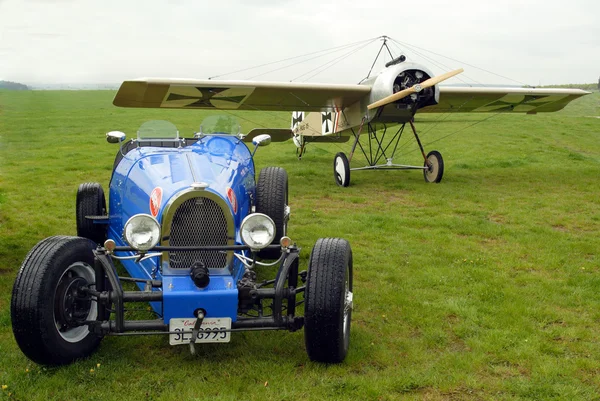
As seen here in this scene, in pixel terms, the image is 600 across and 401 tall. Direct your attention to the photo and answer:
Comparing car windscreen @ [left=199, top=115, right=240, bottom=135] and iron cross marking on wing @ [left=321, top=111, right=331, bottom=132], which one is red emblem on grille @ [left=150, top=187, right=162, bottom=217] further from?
iron cross marking on wing @ [left=321, top=111, right=331, bottom=132]

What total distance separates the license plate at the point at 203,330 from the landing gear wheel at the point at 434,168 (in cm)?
998

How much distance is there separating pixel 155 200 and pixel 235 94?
8790 millimetres

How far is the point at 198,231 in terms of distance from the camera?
14.3ft

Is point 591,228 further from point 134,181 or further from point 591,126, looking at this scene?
point 591,126

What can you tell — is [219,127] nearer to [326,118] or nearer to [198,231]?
[198,231]

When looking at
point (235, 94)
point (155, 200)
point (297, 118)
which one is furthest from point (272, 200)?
point (297, 118)

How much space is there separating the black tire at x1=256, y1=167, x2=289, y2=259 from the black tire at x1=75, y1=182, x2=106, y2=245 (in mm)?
2008

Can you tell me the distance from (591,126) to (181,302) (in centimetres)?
2875

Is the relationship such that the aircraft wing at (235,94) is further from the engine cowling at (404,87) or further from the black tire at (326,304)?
the black tire at (326,304)

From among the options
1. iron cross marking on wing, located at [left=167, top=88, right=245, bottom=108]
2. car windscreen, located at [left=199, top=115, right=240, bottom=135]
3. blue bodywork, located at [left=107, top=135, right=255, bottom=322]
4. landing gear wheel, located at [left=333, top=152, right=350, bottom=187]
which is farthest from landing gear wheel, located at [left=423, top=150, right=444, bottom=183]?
blue bodywork, located at [left=107, top=135, right=255, bottom=322]

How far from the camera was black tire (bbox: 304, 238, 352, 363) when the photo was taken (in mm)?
3982

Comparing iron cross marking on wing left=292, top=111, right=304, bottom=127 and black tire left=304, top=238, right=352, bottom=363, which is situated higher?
iron cross marking on wing left=292, top=111, right=304, bottom=127

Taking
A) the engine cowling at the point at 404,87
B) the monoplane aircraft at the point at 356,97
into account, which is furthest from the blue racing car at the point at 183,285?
the engine cowling at the point at 404,87

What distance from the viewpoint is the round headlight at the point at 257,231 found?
4121mm
